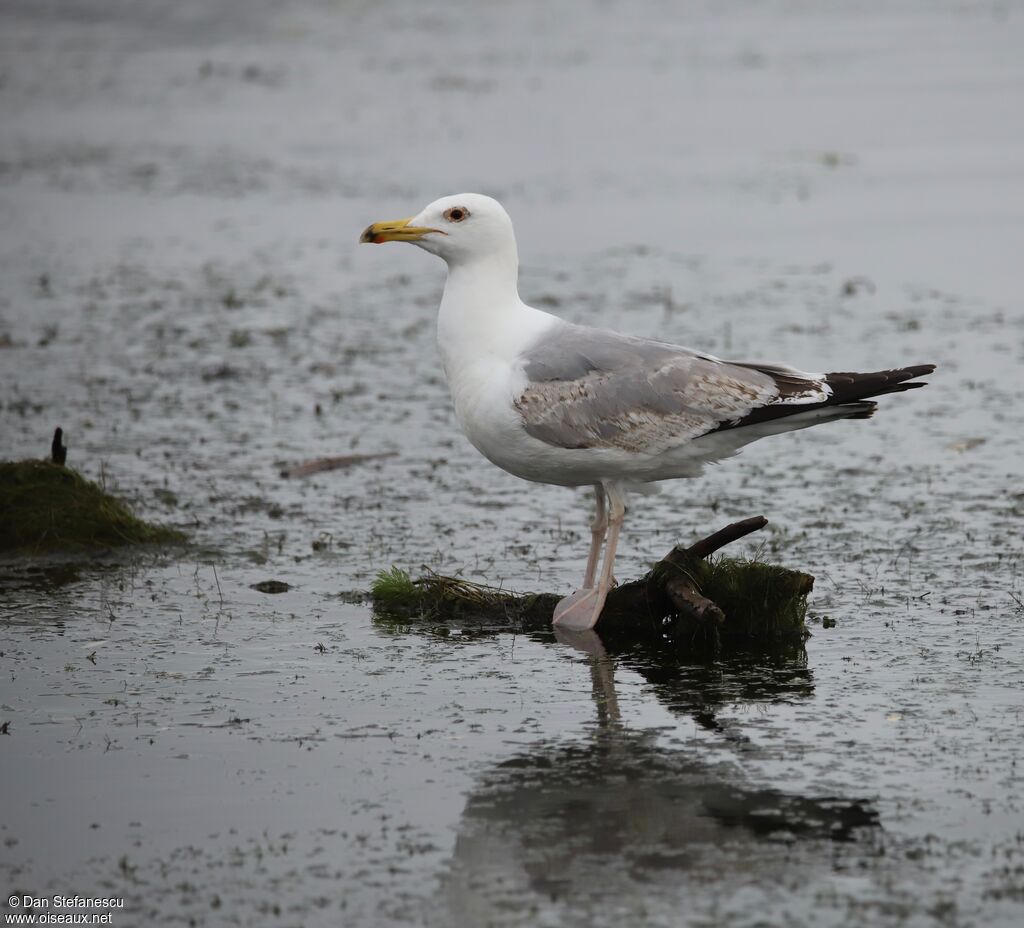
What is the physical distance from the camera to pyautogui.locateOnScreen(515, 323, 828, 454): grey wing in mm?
8742

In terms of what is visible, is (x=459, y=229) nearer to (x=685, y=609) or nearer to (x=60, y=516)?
(x=685, y=609)

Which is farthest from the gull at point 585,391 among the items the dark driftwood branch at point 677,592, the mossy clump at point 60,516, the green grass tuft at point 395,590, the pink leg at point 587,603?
the mossy clump at point 60,516

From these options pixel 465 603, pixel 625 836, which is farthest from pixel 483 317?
pixel 625 836

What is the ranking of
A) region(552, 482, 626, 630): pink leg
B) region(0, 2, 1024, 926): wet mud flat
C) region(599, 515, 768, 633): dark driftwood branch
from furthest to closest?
region(552, 482, 626, 630): pink leg
region(599, 515, 768, 633): dark driftwood branch
region(0, 2, 1024, 926): wet mud flat

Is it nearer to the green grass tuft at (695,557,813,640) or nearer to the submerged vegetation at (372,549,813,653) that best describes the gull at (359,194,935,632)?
the submerged vegetation at (372,549,813,653)

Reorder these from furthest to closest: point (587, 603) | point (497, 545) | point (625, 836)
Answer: point (497, 545), point (587, 603), point (625, 836)

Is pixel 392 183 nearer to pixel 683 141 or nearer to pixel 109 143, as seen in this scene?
pixel 683 141

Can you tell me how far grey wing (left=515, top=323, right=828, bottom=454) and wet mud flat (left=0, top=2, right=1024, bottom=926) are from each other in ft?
3.53

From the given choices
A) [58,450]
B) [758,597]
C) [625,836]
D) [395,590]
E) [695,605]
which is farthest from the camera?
[58,450]

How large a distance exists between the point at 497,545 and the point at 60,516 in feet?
8.49

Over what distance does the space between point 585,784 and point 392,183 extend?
1690 cm

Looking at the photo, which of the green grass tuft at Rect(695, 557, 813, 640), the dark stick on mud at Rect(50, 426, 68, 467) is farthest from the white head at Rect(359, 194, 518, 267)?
the dark stick on mud at Rect(50, 426, 68, 467)

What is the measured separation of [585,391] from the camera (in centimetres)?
883

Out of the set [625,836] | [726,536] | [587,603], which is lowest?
[625,836]
